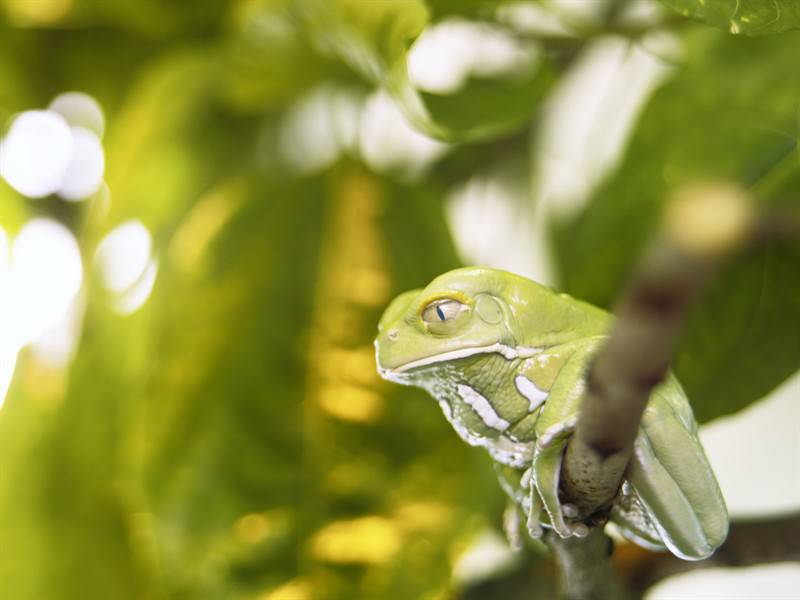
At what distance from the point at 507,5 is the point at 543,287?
0.27 meters

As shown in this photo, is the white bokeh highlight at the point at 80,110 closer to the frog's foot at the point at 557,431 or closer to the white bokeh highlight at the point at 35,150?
the white bokeh highlight at the point at 35,150

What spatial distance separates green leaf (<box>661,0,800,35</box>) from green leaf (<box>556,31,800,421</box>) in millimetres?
50

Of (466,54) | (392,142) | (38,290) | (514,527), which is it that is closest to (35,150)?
(38,290)

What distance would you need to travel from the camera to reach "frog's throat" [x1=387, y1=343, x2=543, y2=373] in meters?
0.23

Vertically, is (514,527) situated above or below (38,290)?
below

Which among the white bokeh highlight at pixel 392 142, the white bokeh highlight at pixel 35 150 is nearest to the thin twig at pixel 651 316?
the white bokeh highlight at pixel 392 142

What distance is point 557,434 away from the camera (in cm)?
21

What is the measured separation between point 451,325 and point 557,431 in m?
0.04

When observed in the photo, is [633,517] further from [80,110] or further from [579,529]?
[80,110]

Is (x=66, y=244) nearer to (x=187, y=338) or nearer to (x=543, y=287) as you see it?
(x=187, y=338)

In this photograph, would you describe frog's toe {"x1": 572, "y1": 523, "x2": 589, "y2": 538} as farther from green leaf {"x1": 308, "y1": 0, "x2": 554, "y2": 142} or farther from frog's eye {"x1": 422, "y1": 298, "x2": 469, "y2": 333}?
green leaf {"x1": 308, "y1": 0, "x2": 554, "y2": 142}

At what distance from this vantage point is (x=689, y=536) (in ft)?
0.71

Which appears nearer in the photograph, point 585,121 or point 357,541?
point 357,541

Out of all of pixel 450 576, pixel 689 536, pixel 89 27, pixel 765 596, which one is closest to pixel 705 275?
pixel 689 536
